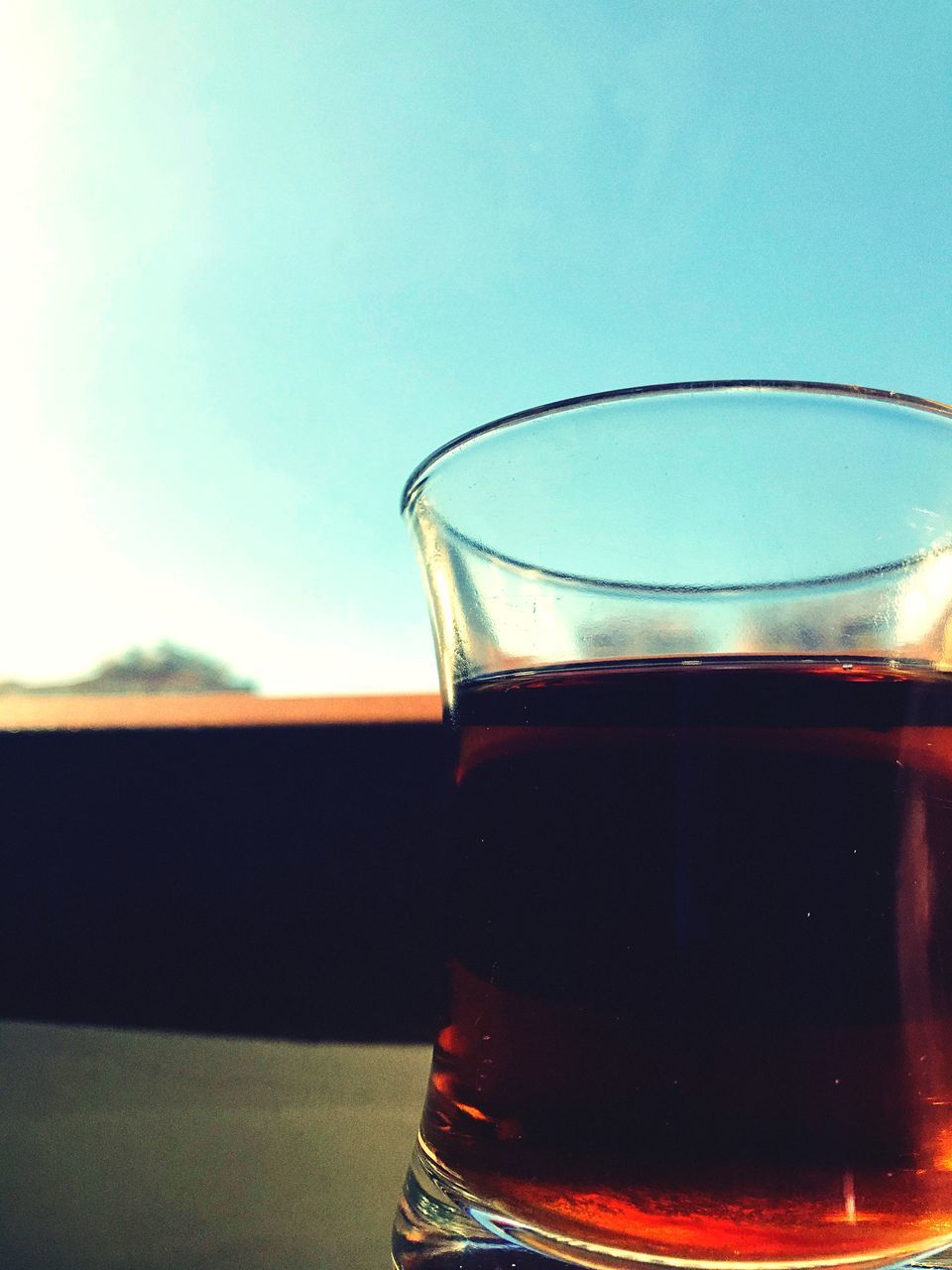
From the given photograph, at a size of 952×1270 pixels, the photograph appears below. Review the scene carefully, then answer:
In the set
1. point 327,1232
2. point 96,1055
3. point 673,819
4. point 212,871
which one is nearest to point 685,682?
point 673,819

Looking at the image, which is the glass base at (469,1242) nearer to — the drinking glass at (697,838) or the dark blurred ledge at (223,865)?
the drinking glass at (697,838)

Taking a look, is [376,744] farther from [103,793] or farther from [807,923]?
[807,923]

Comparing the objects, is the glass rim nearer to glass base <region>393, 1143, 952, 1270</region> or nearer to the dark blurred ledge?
glass base <region>393, 1143, 952, 1270</region>

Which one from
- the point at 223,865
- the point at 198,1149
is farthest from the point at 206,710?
the point at 198,1149

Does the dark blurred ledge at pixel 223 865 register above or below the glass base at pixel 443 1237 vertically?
below

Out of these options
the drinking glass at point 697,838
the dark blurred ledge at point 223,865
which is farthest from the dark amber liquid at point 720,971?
the dark blurred ledge at point 223,865

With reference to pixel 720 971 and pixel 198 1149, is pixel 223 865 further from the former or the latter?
pixel 720 971
